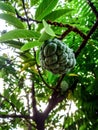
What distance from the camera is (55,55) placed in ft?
3.53

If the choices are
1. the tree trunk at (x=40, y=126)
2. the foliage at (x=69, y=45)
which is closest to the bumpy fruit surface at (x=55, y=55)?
the foliage at (x=69, y=45)

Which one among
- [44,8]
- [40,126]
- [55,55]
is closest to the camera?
[55,55]

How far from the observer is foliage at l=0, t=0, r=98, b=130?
3.91ft

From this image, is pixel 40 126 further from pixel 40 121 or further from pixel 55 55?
pixel 55 55

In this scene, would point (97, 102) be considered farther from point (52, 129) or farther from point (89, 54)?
point (52, 129)

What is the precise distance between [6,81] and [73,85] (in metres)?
0.71

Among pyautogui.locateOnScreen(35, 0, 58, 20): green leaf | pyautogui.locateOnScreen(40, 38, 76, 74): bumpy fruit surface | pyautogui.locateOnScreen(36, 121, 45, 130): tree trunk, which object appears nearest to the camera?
pyautogui.locateOnScreen(40, 38, 76, 74): bumpy fruit surface

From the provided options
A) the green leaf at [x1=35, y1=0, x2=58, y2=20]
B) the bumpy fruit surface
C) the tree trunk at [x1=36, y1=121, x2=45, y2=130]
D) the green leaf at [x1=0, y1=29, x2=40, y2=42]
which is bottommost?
the bumpy fruit surface

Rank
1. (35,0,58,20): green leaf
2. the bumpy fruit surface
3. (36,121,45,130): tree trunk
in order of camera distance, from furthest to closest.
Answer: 1. (36,121,45,130): tree trunk
2. (35,0,58,20): green leaf
3. the bumpy fruit surface

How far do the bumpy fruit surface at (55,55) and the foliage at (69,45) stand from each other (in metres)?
0.04

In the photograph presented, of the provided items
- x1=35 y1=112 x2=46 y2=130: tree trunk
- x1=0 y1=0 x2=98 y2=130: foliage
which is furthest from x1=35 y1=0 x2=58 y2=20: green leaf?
x1=35 y1=112 x2=46 y2=130: tree trunk

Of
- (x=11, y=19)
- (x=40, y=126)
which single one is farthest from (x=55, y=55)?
(x=40, y=126)

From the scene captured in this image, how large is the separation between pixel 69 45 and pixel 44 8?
59 centimetres

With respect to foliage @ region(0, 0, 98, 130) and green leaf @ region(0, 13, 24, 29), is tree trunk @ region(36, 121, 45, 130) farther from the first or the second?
green leaf @ region(0, 13, 24, 29)
